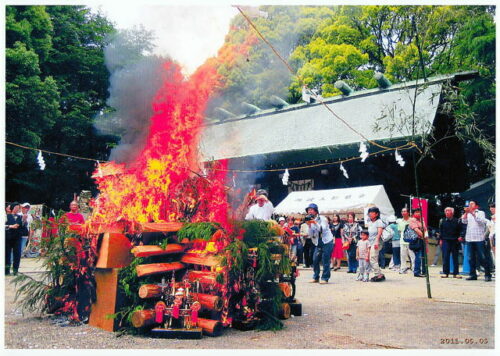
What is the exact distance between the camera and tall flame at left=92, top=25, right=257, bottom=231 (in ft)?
18.6

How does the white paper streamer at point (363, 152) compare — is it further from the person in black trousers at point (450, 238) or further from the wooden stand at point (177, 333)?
the wooden stand at point (177, 333)

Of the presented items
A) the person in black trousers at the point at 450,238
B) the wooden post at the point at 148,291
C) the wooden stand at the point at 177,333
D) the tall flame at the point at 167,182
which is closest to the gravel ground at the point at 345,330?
the wooden stand at the point at 177,333

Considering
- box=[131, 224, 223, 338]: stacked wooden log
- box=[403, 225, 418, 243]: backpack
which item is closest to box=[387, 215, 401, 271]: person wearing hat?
box=[403, 225, 418, 243]: backpack

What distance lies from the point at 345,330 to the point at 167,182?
2961mm

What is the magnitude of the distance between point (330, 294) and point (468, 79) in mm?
12929

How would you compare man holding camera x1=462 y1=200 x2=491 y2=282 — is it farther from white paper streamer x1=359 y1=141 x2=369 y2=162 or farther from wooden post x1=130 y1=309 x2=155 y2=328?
wooden post x1=130 y1=309 x2=155 y2=328

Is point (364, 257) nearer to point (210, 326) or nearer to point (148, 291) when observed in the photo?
point (210, 326)

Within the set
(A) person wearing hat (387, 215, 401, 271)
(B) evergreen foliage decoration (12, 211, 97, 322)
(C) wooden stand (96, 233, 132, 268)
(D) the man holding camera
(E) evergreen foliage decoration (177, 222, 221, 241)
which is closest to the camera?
(C) wooden stand (96, 233, 132, 268)

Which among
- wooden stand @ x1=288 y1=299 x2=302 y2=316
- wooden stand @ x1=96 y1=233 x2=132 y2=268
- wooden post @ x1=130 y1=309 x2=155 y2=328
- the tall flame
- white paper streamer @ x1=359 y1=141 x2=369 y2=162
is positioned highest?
white paper streamer @ x1=359 y1=141 x2=369 y2=162

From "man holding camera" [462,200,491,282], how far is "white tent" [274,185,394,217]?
4146 millimetres

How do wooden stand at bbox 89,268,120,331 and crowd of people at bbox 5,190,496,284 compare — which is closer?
wooden stand at bbox 89,268,120,331

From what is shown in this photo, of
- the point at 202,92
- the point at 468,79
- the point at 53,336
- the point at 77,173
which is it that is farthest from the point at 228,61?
the point at 77,173

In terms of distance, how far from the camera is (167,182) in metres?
5.90

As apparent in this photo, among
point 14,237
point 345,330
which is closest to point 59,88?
point 14,237
